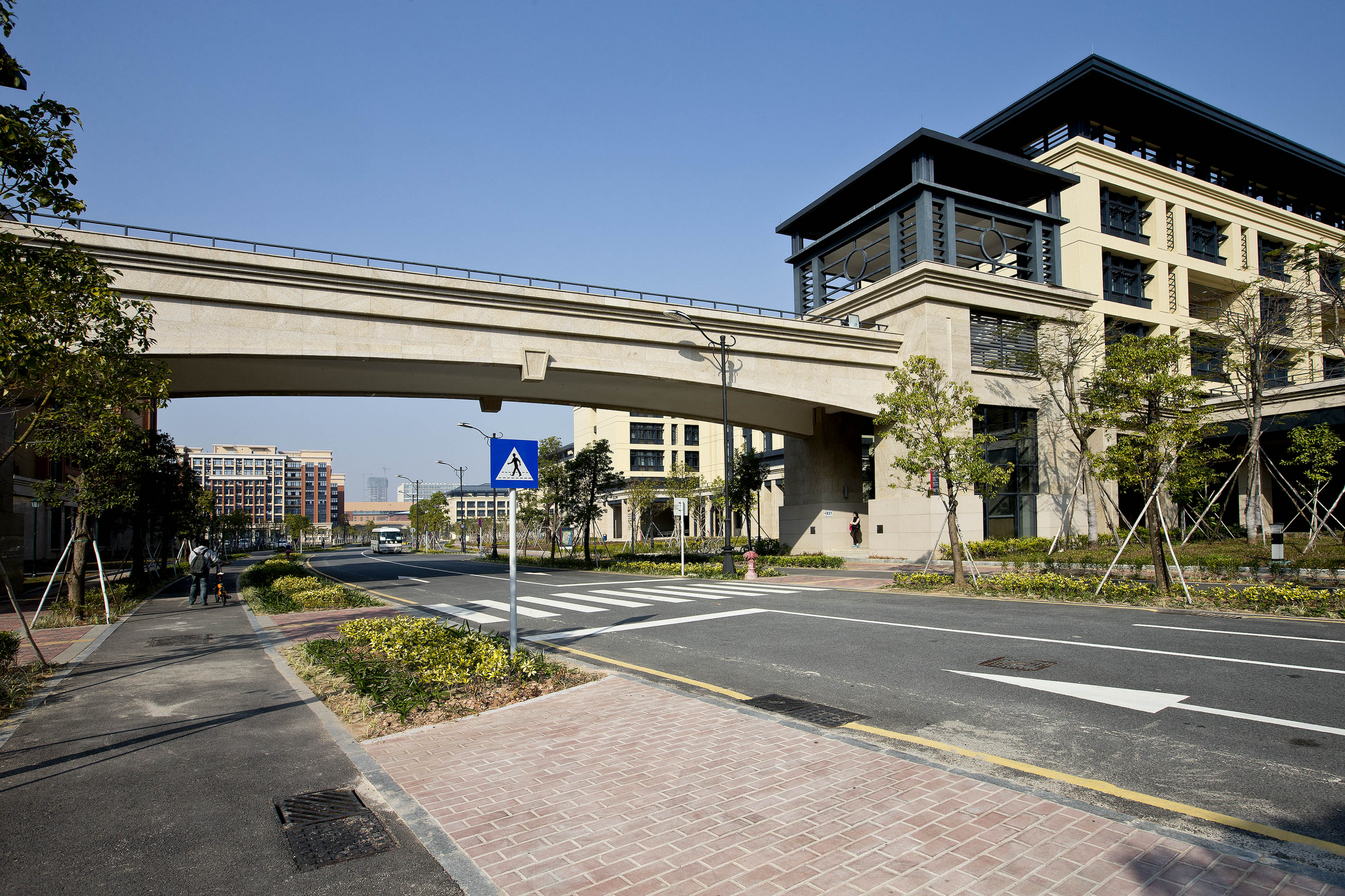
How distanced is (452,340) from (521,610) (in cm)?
1039

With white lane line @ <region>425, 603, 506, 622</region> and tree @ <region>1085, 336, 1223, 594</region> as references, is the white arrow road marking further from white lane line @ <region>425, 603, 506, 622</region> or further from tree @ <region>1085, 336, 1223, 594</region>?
white lane line @ <region>425, 603, 506, 622</region>

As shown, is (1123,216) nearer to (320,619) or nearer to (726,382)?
(726,382)

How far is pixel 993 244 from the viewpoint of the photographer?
105 ft

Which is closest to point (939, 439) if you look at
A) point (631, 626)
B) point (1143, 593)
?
point (1143, 593)

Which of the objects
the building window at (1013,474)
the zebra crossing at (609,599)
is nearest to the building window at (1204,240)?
the building window at (1013,474)

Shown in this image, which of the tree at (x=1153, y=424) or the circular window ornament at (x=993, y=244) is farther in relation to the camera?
the circular window ornament at (x=993, y=244)

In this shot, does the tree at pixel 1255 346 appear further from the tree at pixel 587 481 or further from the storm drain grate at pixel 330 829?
the storm drain grate at pixel 330 829

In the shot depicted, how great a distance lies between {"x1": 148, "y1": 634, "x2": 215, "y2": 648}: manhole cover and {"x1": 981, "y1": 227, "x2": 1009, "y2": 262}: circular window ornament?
100 ft

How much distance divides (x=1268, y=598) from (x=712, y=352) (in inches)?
718

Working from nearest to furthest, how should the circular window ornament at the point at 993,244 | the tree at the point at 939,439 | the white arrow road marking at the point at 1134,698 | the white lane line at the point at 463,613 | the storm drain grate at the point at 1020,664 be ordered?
the white arrow road marking at the point at 1134,698, the storm drain grate at the point at 1020,664, the white lane line at the point at 463,613, the tree at the point at 939,439, the circular window ornament at the point at 993,244

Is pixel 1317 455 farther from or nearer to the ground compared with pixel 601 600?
farther from the ground

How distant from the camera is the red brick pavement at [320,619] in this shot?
13.2 meters

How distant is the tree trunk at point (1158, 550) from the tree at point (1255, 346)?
1005cm

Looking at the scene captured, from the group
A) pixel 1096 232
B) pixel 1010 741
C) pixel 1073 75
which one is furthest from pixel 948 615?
pixel 1073 75
